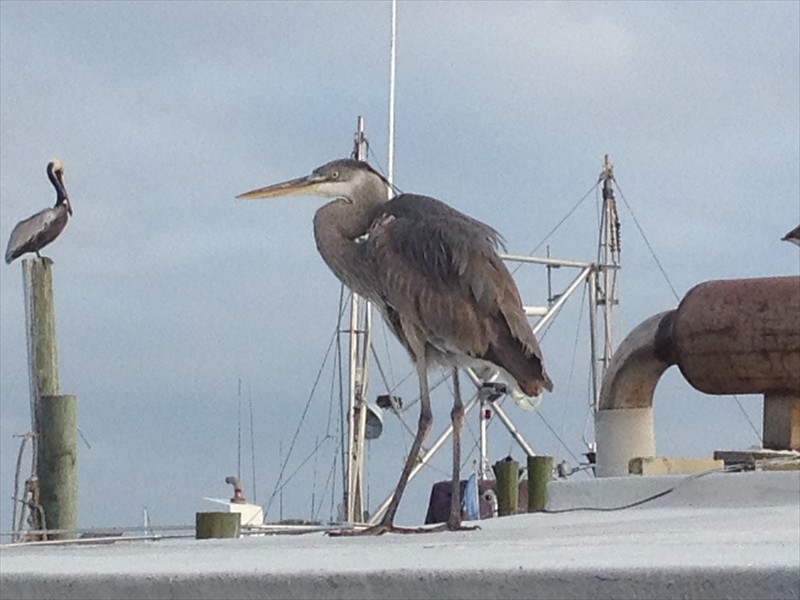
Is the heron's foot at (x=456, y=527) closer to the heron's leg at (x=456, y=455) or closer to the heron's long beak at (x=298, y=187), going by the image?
the heron's leg at (x=456, y=455)

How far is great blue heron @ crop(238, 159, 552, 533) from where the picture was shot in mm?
6945

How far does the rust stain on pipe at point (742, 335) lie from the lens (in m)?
9.04

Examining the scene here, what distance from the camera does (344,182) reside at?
25.5ft

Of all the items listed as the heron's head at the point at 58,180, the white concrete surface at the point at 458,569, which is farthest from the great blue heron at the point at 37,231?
the white concrete surface at the point at 458,569

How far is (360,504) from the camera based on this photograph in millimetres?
27453

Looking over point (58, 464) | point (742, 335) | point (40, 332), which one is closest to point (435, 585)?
point (742, 335)

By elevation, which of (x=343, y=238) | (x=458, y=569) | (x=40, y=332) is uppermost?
(x=343, y=238)

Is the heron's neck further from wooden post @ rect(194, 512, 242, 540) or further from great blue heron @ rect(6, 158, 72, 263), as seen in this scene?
great blue heron @ rect(6, 158, 72, 263)

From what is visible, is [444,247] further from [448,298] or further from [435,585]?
[435,585]

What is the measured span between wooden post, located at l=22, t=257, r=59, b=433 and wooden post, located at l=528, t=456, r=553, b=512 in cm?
384

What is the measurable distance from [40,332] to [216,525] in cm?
440

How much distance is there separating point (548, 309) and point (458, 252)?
20.8 meters

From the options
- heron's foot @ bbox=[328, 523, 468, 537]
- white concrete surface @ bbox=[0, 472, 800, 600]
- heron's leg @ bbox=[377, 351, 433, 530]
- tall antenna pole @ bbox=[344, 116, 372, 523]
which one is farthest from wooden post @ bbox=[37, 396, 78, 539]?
tall antenna pole @ bbox=[344, 116, 372, 523]

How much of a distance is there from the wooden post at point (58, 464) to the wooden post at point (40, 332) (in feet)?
1.25
